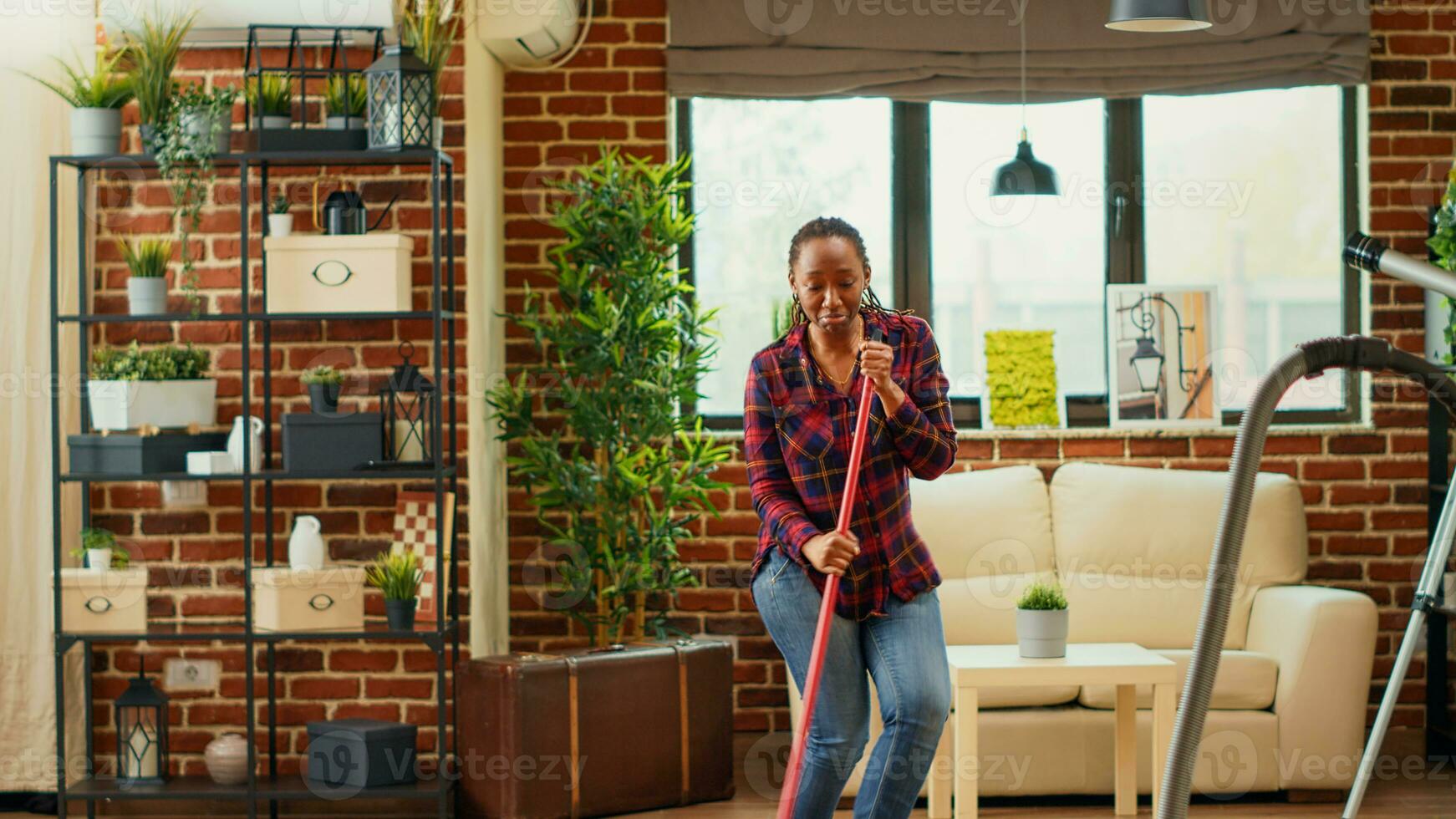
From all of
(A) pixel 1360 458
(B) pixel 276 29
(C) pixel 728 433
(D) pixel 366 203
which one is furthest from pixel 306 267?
(A) pixel 1360 458

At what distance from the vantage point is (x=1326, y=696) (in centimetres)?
396

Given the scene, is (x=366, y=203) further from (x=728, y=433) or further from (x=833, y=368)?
(x=833, y=368)

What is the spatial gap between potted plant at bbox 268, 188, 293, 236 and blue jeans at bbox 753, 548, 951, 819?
1.96 meters

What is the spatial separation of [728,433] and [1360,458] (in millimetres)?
2116

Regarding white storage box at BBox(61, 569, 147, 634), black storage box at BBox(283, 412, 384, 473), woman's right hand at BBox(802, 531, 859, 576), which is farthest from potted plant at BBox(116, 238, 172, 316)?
woman's right hand at BBox(802, 531, 859, 576)

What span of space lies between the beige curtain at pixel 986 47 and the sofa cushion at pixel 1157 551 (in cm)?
133

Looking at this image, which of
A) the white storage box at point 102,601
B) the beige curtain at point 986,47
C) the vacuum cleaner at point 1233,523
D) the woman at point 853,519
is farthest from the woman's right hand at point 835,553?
the beige curtain at point 986,47

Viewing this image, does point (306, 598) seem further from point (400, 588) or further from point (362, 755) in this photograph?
point (362, 755)

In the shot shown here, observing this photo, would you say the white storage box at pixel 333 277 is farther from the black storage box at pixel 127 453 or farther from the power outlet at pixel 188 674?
the power outlet at pixel 188 674

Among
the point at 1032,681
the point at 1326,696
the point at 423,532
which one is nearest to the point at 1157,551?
the point at 1326,696

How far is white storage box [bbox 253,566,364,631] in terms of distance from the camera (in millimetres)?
3707

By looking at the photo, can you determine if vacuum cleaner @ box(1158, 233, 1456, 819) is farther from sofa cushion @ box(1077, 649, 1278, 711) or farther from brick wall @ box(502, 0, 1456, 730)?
brick wall @ box(502, 0, 1456, 730)

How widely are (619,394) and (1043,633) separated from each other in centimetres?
137

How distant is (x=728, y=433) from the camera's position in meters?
4.80
